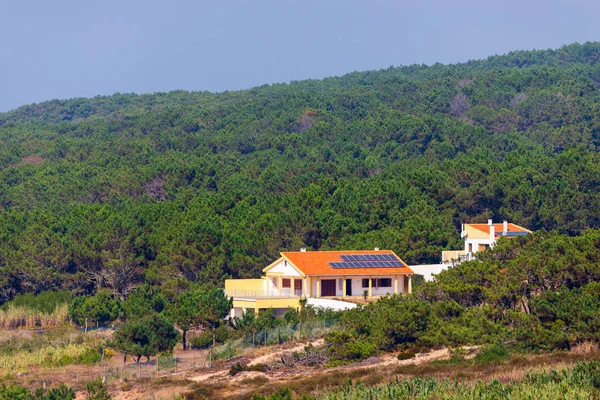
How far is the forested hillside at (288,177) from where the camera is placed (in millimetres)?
63969

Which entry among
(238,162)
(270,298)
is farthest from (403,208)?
(238,162)

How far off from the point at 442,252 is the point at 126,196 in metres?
36.1

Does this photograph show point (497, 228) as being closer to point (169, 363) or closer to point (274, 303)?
point (274, 303)

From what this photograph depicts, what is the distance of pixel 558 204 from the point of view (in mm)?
68812

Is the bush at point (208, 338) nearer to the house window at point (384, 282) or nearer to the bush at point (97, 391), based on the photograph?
the house window at point (384, 282)

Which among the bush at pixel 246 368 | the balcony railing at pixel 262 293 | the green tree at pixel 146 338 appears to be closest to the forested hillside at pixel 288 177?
the balcony railing at pixel 262 293

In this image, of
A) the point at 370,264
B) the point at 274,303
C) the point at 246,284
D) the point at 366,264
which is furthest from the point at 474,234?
the point at 274,303

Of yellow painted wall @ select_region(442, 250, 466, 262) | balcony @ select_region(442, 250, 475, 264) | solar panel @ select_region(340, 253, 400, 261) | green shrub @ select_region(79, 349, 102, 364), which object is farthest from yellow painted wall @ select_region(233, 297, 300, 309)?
yellow painted wall @ select_region(442, 250, 466, 262)

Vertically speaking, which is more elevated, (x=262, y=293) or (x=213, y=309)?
(x=262, y=293)

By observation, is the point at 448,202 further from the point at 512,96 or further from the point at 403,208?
the point at 512,96

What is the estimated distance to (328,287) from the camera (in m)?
55.2

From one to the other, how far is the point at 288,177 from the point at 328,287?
114 feet

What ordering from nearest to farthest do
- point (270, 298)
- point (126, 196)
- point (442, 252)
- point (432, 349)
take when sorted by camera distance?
point (432, 349), point (270, 298), point (442, 252), point (126, 196)

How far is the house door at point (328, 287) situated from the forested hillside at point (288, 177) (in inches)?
261
